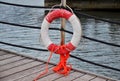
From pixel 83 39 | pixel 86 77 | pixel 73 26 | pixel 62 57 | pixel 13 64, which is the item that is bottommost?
pixel 83 39

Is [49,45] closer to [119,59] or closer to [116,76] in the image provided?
[116,76]

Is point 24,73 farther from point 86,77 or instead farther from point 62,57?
point 86,77

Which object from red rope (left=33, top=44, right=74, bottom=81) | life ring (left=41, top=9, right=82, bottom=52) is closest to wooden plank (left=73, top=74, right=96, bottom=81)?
red rope (left=33, top=44, right=74, bottom=81)

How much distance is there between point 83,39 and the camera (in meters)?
19.2

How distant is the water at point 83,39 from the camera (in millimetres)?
20289

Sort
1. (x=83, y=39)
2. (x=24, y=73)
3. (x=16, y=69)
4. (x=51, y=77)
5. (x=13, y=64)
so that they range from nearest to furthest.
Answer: (x=51, y=77) < (x=24, y=73) < (x=16, y=69) < (x=13, y=64) < (x=83, y=39)

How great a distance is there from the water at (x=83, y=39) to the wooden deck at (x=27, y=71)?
12.5m

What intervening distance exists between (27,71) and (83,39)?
1434 cm

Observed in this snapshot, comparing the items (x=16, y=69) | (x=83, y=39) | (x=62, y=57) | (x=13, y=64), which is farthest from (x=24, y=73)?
(x=83, y=39)

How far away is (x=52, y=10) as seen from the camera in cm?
537

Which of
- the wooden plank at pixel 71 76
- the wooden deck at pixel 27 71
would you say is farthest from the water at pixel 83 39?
the wooden plank at pixel 71 76

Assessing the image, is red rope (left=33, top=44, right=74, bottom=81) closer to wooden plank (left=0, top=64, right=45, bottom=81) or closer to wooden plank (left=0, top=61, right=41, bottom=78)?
wooden plank (left=0, top=64, right=45, bottom=81)

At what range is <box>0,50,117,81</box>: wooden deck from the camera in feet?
15.6

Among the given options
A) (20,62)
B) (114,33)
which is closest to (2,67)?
(20,62)
